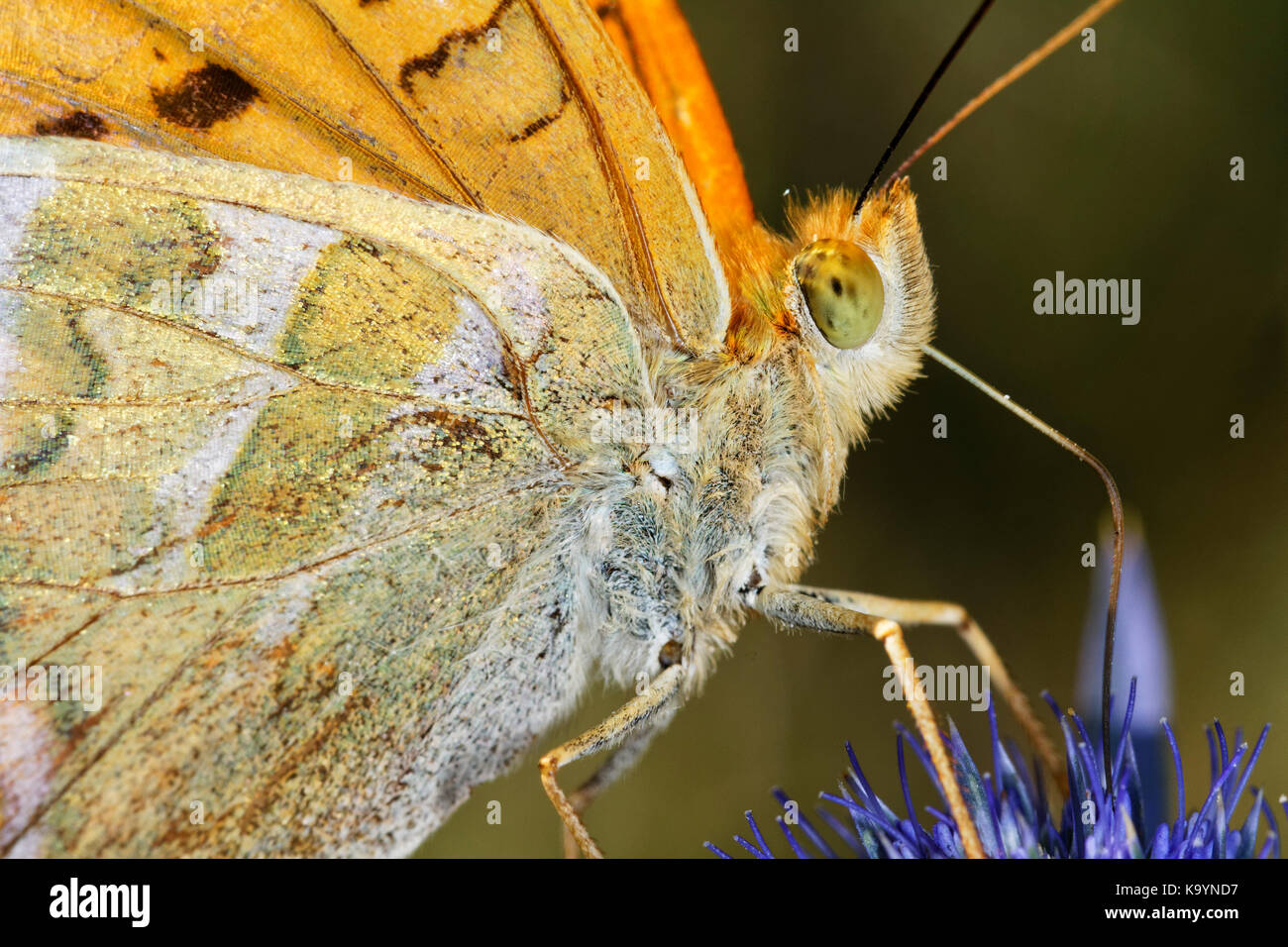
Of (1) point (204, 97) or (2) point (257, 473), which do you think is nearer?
(2) point (257, 473)

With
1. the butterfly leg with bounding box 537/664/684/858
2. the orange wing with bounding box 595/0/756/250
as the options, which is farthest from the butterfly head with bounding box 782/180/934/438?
the butterfly leg with bounding box 537/664/684/858

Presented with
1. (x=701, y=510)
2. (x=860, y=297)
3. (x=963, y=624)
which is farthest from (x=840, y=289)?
(x=963, y=624)

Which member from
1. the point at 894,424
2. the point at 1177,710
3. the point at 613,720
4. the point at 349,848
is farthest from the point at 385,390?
the point at 1177,710

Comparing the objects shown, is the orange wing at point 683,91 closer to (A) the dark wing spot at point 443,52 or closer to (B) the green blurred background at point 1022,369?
(A) the dark wing spot at point 443,52

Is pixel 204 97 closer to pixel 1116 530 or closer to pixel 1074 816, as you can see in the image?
pixel 1116 530
